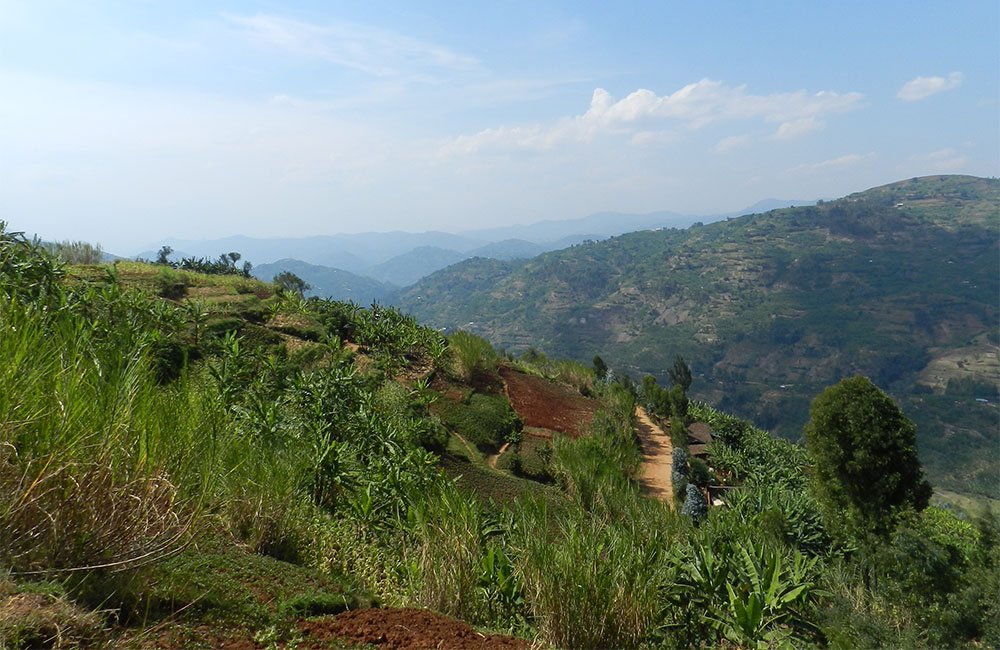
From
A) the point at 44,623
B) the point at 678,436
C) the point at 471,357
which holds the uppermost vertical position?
the point at 44,623

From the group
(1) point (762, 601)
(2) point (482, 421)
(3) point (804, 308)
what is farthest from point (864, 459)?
(3) point (804, 308)

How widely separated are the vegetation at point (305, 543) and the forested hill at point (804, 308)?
204ft

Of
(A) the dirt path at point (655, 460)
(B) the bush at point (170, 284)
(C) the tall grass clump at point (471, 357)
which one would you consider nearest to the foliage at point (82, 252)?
(B) the bush at point (170, 284)

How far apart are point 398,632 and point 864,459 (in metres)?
8.40

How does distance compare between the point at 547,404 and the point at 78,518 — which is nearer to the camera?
the point at 78,518

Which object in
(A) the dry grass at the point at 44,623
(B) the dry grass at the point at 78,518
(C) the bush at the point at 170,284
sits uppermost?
(C) the bush at the point at 170,284

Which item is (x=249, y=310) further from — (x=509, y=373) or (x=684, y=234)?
(x=684, y=234)

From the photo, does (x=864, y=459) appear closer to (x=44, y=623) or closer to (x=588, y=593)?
(x=588, y=593)

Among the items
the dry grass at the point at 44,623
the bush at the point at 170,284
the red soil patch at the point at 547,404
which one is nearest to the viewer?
the dry grass at the point at 44,623

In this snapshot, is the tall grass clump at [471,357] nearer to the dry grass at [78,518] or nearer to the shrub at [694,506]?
the shrub at [694,506]

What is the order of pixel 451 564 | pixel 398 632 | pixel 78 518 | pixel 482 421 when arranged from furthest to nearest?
pixel 482 421 → pixel 451 564 → pixel 398 632 → pixel 78 518

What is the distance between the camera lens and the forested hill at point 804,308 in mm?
78125

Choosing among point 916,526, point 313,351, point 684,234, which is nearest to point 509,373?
point 313,351

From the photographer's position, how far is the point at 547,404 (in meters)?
16.6
